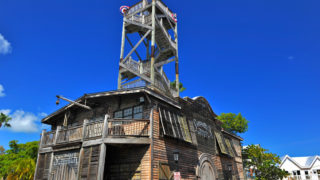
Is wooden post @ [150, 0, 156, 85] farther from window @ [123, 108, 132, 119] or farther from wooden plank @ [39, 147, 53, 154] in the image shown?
wooden plank @ [39, 147, 53, 154]

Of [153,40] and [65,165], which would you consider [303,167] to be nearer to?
[153,40]

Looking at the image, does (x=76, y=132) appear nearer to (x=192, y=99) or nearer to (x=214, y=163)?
(x=192, y=99)

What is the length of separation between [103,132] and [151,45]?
432 inches

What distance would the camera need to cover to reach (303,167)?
4616 centimetres

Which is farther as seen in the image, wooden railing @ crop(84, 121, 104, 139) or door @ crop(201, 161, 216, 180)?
door @ crop(201, 161, 216, 180)

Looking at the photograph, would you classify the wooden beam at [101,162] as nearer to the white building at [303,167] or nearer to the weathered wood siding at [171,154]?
the weathered wood siding at [171,154]

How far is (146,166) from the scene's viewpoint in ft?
42.1

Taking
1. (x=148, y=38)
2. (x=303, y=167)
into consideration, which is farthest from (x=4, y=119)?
(x=303, y=167)

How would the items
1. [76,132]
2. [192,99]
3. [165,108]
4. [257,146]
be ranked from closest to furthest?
[76,132] → [165,108] → [192,99] → [257,146]

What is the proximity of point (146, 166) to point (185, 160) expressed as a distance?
145 inches

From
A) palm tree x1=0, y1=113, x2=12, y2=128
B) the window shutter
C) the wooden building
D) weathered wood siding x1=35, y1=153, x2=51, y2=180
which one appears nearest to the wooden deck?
the wooden building

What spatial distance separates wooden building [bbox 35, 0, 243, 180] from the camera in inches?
499

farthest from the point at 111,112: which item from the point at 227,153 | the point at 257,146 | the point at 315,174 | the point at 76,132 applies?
the point at 315,174

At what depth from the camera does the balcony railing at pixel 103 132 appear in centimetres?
1256
